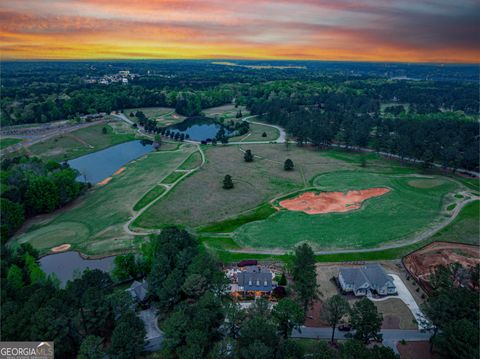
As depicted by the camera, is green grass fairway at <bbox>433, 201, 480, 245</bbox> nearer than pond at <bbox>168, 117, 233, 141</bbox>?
Yes

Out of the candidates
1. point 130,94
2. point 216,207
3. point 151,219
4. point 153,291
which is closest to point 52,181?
point 151,219

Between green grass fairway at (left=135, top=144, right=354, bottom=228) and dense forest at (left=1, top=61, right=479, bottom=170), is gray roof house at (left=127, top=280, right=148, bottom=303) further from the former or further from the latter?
dense forest at (left=1, top=61, right=479, bottom=170)

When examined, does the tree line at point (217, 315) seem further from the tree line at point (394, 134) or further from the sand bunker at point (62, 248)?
the tree line at point (394, 134)

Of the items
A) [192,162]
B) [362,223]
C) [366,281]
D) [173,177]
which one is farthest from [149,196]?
[366,281]

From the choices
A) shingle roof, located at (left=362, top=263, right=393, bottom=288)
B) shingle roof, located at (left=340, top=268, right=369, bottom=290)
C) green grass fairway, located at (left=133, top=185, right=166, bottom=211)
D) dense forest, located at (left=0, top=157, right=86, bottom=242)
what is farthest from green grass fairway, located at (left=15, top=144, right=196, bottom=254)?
shingle roof, located at (left=362, top=263, right=393, bottom=288)

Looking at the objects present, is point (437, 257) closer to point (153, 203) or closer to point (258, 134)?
point (153, 203)

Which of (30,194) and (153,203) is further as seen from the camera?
(153,203)

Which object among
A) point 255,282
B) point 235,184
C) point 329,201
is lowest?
point 235,184
